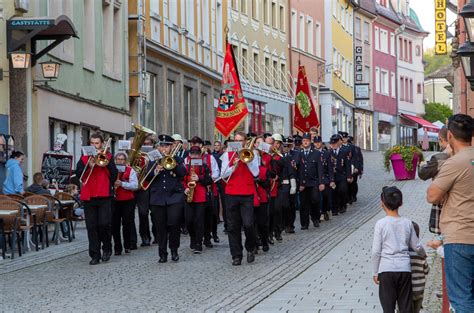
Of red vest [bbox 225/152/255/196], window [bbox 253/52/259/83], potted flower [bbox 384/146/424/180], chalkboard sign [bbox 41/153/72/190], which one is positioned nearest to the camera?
red vest [bbox 225/152/255/196]

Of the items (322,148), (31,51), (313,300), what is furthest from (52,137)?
(313,300)

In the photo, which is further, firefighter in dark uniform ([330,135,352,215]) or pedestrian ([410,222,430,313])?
firefighter in dark uniform ([330,135,352,215])

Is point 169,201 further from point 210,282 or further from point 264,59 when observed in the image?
point 264,59

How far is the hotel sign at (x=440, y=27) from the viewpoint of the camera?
55.3 m

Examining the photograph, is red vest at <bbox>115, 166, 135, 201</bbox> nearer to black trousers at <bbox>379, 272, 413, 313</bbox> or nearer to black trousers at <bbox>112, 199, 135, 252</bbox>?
black trousers at <bbox>112, 199, 135, 252</bbox>

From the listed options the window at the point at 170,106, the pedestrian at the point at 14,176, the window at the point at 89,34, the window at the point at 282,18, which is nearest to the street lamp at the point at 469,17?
the pedestrian at the point at 14,176

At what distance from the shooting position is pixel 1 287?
15.5 m

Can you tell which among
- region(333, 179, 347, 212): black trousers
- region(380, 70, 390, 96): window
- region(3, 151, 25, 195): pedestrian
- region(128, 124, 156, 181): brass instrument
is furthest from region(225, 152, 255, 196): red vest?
region(380, 70, 390, 96): window

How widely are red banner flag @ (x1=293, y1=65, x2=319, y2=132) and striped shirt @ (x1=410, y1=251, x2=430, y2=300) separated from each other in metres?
30.5

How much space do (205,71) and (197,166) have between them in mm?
26051

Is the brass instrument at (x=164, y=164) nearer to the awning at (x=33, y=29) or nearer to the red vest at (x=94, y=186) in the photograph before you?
the red vest at (x=94, y=186)

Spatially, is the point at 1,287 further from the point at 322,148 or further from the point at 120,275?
the point at 322,148

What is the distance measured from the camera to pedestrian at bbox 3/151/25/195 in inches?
872

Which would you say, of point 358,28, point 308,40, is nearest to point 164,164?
point 308,40
